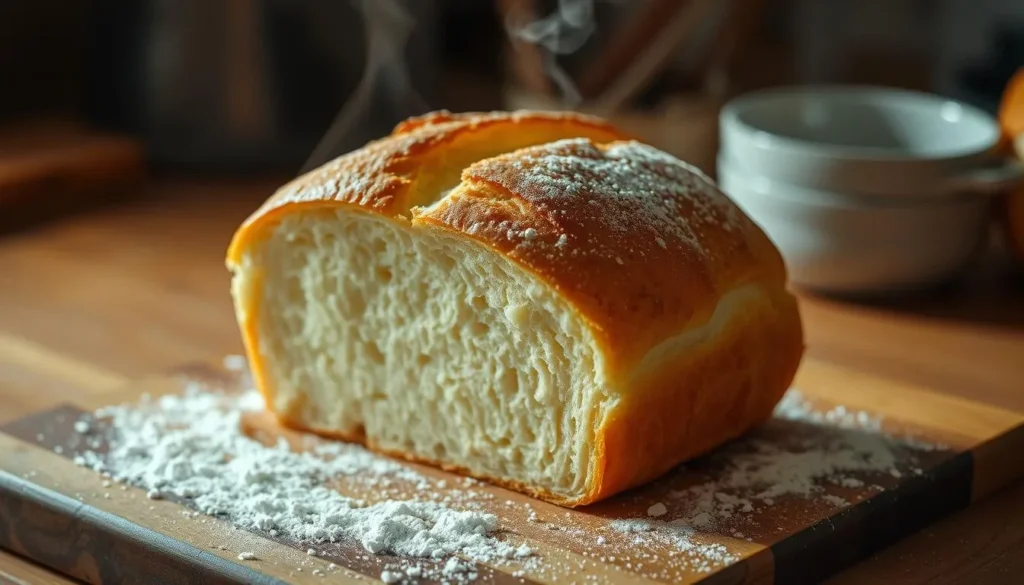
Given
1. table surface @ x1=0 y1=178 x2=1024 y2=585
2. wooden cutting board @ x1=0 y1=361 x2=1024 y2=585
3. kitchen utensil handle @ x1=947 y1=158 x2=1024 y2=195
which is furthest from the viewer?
kitchen utensil handle @ x1=947 y1=158 x2=1024 y2=195

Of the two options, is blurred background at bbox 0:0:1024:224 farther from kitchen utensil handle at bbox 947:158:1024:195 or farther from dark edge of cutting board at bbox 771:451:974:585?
dark edge of cutting board at bbox 771:451:974:585

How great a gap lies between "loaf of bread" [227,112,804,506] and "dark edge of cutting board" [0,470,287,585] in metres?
0.31

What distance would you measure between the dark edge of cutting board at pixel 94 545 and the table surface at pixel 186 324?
4cm

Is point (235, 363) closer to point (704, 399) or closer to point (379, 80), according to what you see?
point (704, 399)

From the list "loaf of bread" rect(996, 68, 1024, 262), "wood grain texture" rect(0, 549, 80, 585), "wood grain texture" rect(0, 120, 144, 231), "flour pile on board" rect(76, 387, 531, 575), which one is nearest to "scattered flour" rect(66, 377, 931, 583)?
"flour pile on board" rect(76, 387, 531, 575)

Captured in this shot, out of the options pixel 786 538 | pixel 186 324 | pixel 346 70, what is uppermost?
pixel 346 70

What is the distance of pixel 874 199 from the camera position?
1.94 m

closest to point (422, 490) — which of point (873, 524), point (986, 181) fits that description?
point (873, 524)

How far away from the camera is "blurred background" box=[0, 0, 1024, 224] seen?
233cm

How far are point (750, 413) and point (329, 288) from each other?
470 mm

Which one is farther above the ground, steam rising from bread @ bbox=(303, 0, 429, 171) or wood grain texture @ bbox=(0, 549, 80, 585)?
steam rising from bread @ bbox=(303, 0, 429, 171)

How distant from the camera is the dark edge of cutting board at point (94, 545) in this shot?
1.16 meters

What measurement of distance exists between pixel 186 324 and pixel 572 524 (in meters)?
0.85

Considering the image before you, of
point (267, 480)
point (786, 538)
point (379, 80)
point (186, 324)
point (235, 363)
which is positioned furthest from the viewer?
point (379, 80)
